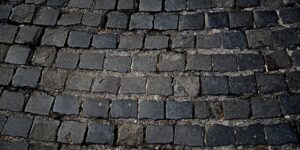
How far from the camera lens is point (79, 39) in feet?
11.1

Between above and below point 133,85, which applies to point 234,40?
above

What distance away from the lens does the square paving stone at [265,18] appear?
3303 mm

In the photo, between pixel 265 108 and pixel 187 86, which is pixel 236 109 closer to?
pixel 265 108

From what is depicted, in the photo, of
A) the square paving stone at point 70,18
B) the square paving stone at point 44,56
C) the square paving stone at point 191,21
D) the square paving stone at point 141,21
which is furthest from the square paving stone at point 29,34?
the square paving stone at point 191,21

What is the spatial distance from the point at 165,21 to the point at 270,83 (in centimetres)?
114

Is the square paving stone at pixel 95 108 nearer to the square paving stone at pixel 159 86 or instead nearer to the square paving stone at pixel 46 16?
the square paving stone at pixel 159 86

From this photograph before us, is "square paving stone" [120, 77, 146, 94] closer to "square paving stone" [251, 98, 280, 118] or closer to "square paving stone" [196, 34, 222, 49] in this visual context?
"square paving stone" [196, 34, 222, 49]

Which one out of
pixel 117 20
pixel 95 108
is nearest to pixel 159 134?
pixel 95 108

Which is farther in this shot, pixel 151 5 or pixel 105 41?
pixel 151 5

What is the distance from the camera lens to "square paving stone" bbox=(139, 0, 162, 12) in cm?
Result: 352

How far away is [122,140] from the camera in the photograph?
9.29 ft

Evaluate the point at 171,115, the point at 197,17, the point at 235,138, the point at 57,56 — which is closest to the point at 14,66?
the point at 57,56

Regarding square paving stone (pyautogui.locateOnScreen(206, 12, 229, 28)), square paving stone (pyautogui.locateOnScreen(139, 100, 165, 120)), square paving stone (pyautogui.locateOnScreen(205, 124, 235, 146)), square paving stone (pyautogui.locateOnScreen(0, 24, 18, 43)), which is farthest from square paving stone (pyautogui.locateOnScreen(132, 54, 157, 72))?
square paving stone (pyautogui.locateOnScreen(0, 24, 18, 43))

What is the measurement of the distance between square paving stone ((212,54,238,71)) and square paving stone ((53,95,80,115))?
125 centimetres
